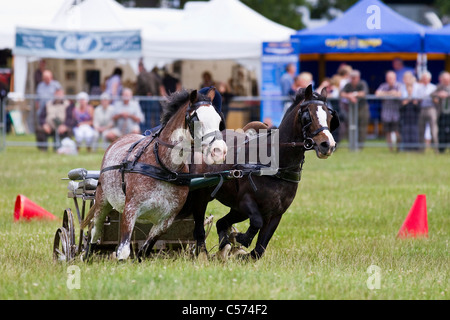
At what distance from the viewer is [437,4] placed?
49688 millimetres

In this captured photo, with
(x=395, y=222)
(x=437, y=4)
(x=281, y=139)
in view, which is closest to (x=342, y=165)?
(x=395, y=222)

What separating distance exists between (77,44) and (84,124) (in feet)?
14.5

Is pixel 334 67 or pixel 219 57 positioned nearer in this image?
pixel 219 57

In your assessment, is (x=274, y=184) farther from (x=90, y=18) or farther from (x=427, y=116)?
(x=90, y=18)

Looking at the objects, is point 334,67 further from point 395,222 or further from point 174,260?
point 174,260

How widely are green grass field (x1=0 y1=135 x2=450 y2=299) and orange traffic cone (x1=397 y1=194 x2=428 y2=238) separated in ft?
0.53

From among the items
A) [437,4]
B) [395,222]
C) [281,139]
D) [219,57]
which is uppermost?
[437,4]

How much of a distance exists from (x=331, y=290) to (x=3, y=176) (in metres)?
12.0

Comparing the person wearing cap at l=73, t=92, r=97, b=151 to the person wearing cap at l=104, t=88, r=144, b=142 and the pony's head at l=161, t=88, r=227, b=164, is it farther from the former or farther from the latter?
the pony's head at l=161, t=88, r=227, b=164

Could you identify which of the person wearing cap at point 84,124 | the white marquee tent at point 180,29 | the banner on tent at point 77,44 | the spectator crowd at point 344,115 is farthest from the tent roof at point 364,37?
the person wearing cap at point 84,124

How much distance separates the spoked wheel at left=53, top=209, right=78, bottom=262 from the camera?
26.3 ft

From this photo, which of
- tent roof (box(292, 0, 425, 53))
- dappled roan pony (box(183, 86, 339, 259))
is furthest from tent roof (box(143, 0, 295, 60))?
dappled roan pony (box(183, 86, 339, 259))

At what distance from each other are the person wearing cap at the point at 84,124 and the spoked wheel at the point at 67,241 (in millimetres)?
14085

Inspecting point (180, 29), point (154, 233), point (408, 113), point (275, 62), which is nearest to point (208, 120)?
point (154, 233)
